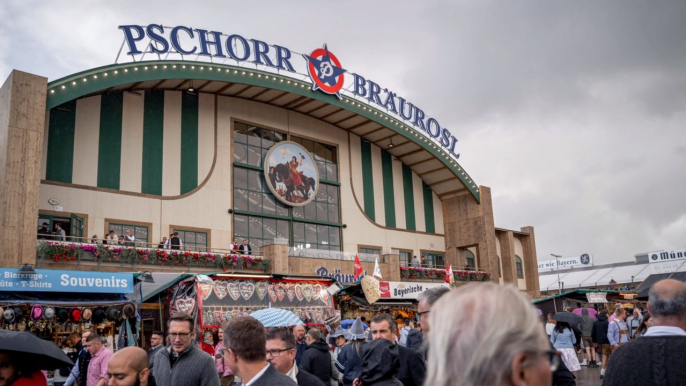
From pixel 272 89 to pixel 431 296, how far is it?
1020 inches

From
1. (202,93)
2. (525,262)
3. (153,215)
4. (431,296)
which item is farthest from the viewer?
(525,262)

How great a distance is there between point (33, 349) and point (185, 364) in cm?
125

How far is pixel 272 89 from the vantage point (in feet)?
97.6

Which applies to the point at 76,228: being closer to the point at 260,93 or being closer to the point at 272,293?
the point at 272,293

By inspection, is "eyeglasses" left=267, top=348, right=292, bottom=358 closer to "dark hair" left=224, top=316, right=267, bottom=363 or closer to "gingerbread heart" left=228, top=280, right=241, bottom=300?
"dark hair" left=224, top=316, right=267, bottom=363

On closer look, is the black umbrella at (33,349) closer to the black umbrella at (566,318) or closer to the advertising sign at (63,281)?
the advertising sign at (63,281)

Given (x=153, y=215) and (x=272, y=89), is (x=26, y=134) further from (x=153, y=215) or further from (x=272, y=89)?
(x=272, y=89)

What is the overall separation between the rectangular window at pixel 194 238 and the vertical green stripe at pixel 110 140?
3.51m

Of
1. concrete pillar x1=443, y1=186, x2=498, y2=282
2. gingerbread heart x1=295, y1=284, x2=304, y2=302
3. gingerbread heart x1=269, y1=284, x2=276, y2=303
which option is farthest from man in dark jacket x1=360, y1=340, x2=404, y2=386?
concrete pillar x1=443, y1=186, x2=498, y2=282

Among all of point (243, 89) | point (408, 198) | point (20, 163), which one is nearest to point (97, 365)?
point (20, 163)

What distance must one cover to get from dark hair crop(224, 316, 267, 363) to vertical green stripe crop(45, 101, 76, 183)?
22862 millimetres

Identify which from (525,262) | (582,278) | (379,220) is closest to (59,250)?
(379,220)

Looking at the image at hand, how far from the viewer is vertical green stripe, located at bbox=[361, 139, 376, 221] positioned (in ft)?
114

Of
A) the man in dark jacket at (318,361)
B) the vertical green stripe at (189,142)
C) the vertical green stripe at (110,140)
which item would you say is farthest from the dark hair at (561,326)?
the vertical green stripe at (110,140)
